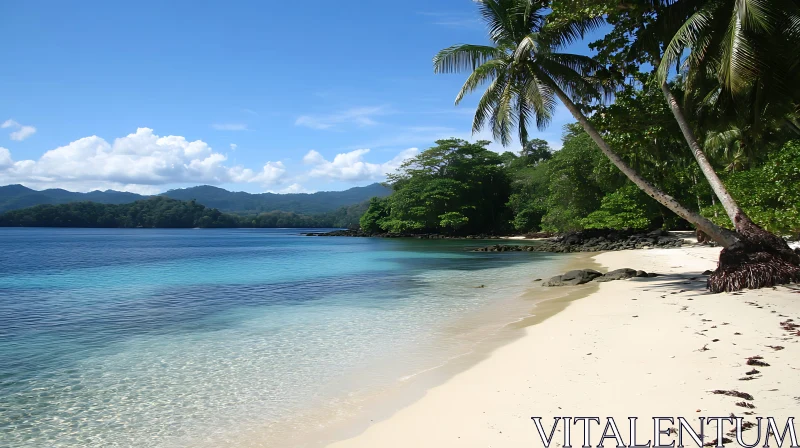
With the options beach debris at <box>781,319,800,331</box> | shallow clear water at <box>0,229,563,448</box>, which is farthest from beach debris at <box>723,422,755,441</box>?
beach debris at <box>781,319,800,331</box>

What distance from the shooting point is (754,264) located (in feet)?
34.2

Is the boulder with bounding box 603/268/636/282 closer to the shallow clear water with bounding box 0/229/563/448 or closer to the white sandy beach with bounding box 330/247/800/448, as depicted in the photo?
the shallow clear water with bounding box 0/229/563/448

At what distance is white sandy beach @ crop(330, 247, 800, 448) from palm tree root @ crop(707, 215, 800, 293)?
1185 millimetres

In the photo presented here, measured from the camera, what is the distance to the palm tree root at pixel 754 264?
33.4 ft

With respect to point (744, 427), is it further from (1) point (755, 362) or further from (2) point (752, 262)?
(2) point (752, 262)

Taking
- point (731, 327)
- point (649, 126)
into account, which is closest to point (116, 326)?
point (731, 327)

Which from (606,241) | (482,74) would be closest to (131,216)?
(606,241)

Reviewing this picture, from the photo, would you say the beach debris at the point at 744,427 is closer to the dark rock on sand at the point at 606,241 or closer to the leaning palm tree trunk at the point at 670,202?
the leaning palm tree trunk at the point at 670,202

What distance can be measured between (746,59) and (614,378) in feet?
24.0

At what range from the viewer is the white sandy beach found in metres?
4.13

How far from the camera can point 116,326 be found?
10.5 metres

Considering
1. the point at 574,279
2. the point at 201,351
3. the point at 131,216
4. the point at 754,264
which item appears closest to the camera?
the point at 201,351

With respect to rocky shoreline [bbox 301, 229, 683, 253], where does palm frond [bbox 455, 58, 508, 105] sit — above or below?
above

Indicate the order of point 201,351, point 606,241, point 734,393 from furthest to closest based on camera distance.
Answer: point 606,241 < point 201,351 < point 734,393
